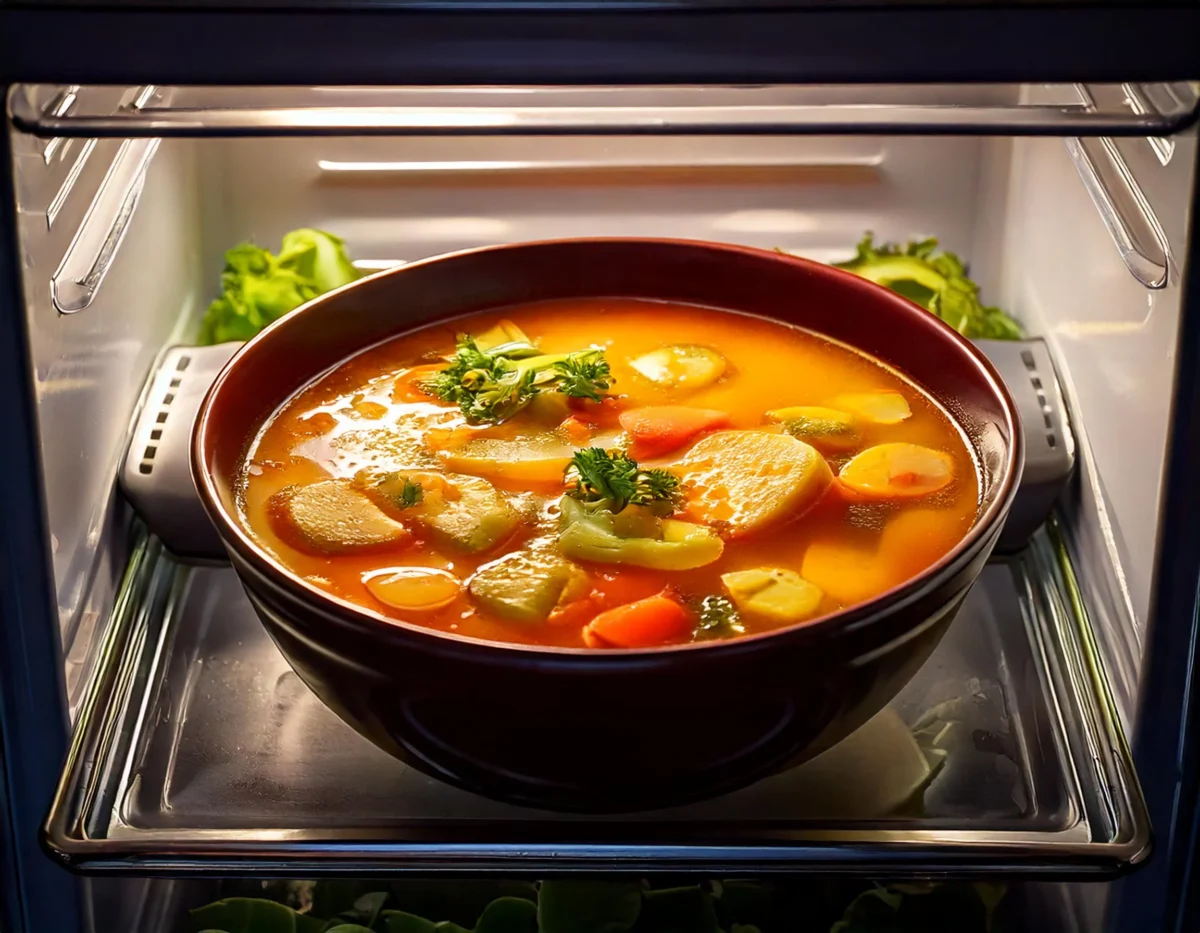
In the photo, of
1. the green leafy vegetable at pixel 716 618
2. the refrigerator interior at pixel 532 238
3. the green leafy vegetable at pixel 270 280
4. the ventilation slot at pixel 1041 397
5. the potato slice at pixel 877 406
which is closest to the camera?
the green leafy vegetable at pixel 716 618

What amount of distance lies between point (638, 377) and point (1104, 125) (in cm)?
50

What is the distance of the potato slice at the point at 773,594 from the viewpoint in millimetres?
979

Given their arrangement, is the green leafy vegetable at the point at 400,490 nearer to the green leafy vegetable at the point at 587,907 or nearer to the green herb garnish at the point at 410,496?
the green herb garnish at the point at 410,496

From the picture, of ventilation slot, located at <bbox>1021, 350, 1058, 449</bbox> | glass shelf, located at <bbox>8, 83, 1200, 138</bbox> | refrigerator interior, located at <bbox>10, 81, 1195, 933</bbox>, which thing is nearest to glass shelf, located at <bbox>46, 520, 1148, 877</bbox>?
refrigerator interior, located at <bbox>10, 81, 1195, 933</bbox>

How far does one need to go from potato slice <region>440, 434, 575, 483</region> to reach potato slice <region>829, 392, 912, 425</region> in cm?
26

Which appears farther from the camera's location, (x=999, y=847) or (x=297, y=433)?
(x=297, y=433)

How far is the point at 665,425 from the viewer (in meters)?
1.19

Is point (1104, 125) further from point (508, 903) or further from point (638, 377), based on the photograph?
point (508, 903)

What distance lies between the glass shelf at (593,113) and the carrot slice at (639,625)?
0.34 metres

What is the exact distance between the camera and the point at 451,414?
1227 millimetres

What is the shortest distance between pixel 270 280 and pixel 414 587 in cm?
67

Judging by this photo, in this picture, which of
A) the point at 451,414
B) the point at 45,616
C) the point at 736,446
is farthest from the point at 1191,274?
the point at 45,616

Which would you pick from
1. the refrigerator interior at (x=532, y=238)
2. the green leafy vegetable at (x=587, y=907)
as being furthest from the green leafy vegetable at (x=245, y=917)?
the green leafy vegetable at (x=587, y=907)

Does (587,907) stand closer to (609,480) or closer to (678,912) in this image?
(678,912)
